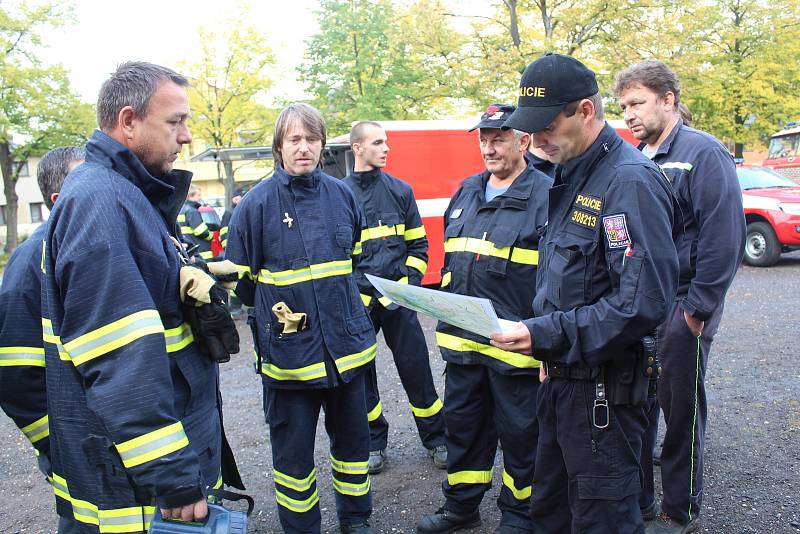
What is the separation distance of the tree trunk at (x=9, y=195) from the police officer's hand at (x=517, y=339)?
23.9 m

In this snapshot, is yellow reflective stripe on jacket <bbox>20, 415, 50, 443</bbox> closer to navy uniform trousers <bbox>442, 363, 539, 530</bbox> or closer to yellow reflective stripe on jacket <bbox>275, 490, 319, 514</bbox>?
yellow reflective stripe on jacket <bbox>275, 490, 319, 514</bbox>

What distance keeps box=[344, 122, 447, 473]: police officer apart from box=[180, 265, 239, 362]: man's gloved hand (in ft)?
7.28

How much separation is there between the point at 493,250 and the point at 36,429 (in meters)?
2.21

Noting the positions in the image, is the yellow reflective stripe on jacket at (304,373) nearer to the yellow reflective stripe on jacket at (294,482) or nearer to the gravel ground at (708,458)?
the yellow reflective stripe on jacket at (294,482)

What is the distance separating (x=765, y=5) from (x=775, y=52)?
5.83 feet

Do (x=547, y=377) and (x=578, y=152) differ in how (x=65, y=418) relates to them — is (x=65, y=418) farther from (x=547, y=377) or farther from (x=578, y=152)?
(x=578, y=152)

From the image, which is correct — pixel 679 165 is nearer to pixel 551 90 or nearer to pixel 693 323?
pixel 693 323

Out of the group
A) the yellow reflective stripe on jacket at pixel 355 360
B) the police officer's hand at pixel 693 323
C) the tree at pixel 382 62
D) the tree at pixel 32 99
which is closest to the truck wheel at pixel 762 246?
the tree at pixel 382 62

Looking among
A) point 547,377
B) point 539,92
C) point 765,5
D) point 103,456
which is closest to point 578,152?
point 539,92

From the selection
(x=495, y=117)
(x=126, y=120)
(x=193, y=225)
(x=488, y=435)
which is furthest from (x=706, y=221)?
(x=193, y=225)

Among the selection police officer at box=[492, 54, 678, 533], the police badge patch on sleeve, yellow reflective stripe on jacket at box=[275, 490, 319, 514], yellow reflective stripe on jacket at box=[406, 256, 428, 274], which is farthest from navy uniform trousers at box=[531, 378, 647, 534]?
yellow reflective stripe on jacket at box=[406, 256, 428, 274]

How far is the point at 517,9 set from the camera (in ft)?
54.2

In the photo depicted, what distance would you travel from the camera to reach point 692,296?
119 inches

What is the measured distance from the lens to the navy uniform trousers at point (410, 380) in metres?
4.32
